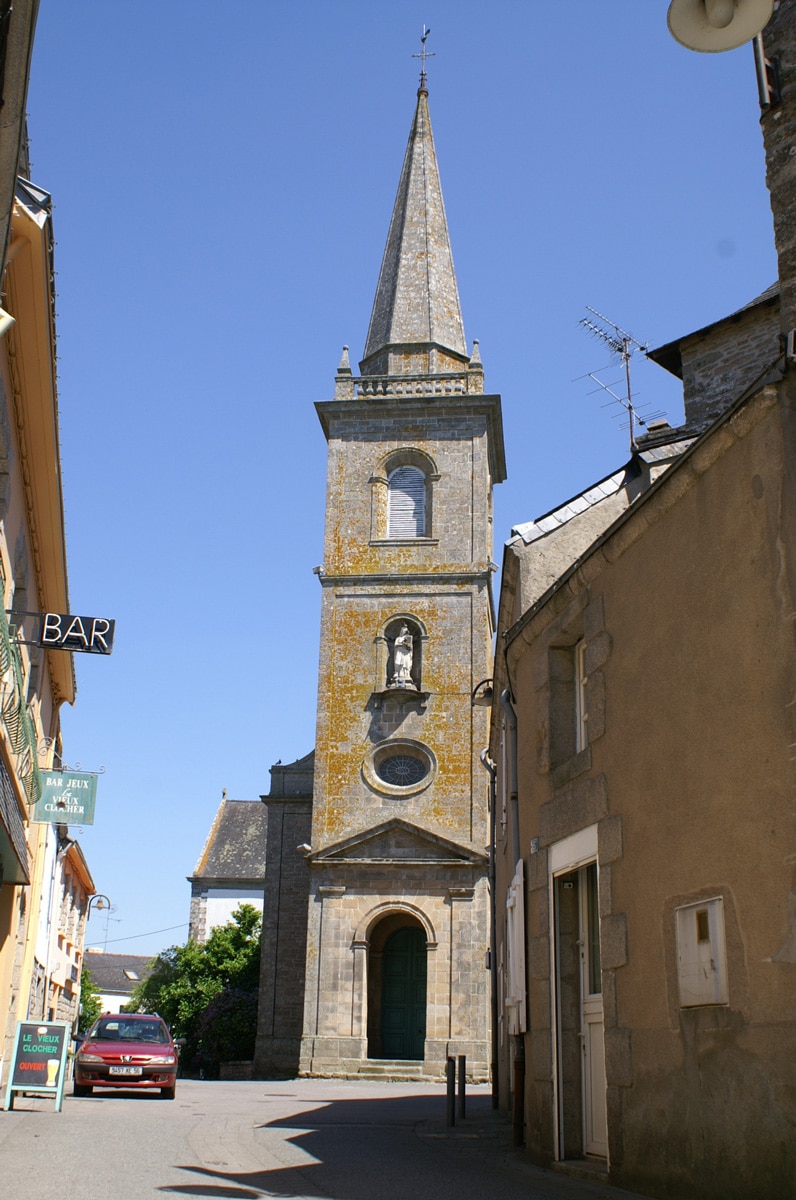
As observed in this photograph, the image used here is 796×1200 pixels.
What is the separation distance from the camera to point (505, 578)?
14.3 meters

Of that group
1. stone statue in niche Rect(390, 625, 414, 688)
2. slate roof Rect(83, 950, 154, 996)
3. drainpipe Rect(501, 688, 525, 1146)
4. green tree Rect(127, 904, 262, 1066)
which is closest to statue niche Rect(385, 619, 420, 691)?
stone statue in niche Rect(390, 625, 414, 688)

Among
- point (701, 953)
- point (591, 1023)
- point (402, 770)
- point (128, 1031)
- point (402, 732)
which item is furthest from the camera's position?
point (402, 732)

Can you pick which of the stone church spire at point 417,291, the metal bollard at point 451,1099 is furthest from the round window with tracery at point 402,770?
the metal bollard at point 451,1099

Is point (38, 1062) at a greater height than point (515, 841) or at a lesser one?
lesser

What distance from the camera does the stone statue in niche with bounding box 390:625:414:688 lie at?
3052 centimetres

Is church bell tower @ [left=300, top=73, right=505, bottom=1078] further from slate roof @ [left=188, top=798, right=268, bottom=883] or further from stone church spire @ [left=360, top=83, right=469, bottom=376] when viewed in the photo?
slate roof @ [left=188, top=798, right=268, bottom=883]

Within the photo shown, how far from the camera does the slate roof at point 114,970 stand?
276 feet

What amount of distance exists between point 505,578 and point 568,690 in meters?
4.33

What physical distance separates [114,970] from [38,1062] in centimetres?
8262

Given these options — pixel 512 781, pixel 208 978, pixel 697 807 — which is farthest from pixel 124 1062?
pixel 208 978

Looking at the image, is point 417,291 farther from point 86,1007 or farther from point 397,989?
point 86,1007

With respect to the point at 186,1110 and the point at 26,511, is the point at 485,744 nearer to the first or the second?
the point at 186,1110

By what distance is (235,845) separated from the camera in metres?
55.5

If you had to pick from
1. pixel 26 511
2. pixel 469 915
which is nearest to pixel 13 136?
pixel 26 511
